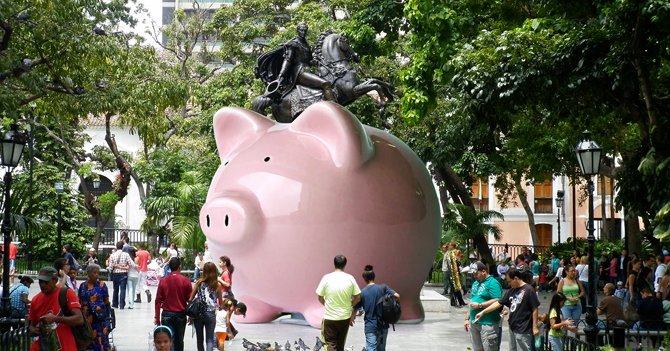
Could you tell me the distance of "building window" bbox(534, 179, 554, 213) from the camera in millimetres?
46500

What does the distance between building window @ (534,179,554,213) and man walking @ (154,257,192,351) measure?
38926mm

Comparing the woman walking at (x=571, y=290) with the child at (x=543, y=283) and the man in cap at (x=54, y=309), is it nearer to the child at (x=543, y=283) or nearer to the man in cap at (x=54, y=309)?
the man in cap at (x=54, y=309)

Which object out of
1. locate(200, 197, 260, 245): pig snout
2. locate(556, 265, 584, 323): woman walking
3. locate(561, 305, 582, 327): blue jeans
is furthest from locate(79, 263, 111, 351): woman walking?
locate(561, 305, 582, 327): blue jeans

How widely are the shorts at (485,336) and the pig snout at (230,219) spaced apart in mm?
3978

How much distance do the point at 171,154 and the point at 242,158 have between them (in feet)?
59.7

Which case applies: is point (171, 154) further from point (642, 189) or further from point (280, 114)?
point (642, 189)

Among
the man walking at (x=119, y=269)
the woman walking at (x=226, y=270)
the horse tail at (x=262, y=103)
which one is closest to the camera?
the woman walking at (x=226, y=270)

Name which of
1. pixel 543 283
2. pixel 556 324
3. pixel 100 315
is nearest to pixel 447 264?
pixel 543 283

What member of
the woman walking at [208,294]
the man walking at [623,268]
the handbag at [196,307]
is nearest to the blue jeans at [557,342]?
the woman walking at [208,294]

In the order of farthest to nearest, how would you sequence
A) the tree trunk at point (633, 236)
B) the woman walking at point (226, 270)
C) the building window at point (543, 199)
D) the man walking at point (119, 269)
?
the building window at point (543, 199) → the tree trunk at point (633, 236) → the man walking at point (119, 269) → the woman walking at point (226, 270)

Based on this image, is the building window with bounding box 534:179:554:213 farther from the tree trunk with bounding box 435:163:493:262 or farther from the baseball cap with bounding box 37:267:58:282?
the baseball cap with bounding box 37:267:58:282

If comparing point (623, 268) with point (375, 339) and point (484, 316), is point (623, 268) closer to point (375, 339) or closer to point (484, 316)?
point (484, 316)

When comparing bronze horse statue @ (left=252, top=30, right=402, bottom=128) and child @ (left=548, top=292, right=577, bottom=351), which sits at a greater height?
bronze horse statue @ (left=252, top=30, right=402, bottom=128)

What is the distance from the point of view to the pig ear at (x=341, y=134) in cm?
1266
